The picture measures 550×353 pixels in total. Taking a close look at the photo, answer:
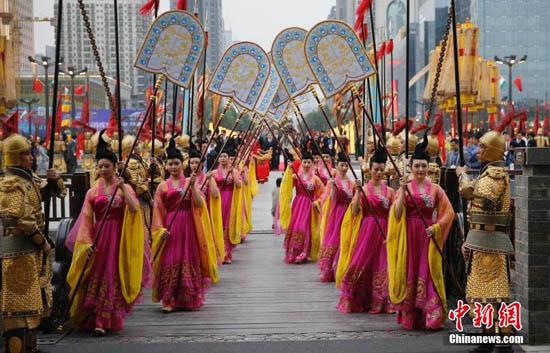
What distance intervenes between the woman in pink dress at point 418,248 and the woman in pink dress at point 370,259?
26.0 inches

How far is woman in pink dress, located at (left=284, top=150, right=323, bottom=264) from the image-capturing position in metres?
12.2

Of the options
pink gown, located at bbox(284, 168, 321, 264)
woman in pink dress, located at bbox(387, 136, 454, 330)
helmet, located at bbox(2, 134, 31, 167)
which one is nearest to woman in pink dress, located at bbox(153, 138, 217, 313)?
woman in pink dress, located at bbox(387, 136, 454, 330)

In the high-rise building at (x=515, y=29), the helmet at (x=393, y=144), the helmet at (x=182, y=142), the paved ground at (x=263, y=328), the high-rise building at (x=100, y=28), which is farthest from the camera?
the high-rise building at (x=515, y=29)

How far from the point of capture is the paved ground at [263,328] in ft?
22.8

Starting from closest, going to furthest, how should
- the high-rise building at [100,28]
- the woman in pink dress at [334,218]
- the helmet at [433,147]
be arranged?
1. the woman in pink dress at [334,218]
2. the helmet at [433,147]
3. the high-rise building at [100,28]

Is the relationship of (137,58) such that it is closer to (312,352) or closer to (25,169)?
(25,169)

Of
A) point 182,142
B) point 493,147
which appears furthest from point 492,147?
point 182,142

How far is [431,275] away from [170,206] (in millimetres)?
2774

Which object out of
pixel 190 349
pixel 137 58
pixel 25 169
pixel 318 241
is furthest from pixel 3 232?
pixel 318 241

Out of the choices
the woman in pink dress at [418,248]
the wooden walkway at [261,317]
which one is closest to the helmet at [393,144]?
the wooden walkway at [261,317]

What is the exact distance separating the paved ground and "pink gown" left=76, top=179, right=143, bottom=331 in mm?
181

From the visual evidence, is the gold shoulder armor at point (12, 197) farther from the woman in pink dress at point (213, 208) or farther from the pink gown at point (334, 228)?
the pink gown at point (334, 228)

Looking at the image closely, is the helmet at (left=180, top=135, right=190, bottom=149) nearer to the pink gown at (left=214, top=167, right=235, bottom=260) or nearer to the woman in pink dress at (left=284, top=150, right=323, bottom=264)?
the pink gown at (left=214, top=167, right=235, bottom=260)

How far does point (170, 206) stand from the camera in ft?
28.9
